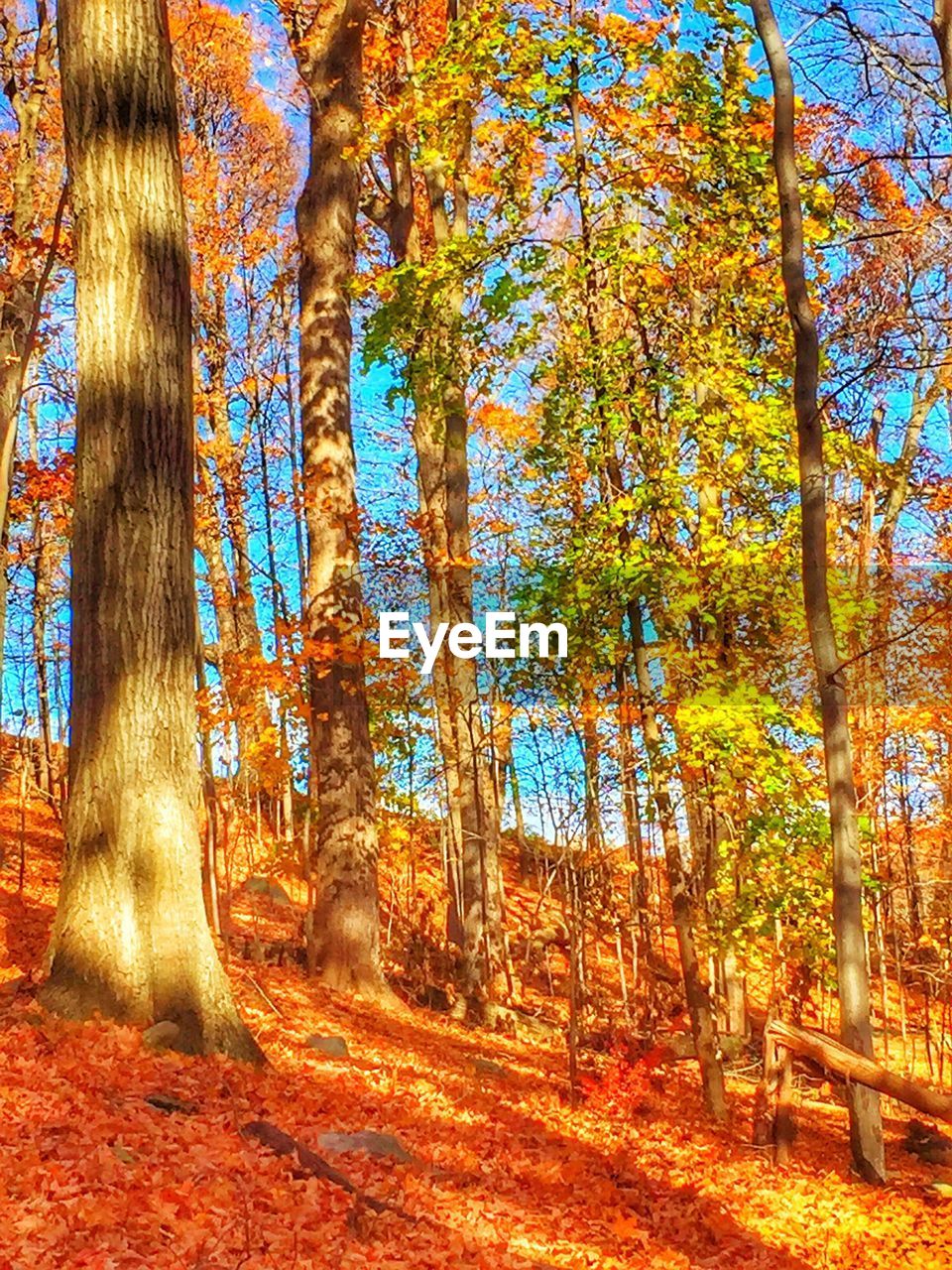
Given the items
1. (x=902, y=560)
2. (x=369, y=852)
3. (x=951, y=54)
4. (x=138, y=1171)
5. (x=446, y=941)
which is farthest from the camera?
(x=902, y=560)

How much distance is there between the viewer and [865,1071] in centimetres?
489

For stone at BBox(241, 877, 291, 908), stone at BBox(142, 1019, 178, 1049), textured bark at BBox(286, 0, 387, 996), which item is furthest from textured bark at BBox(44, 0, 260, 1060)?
stone at BBox(241, 877, 291, 908)

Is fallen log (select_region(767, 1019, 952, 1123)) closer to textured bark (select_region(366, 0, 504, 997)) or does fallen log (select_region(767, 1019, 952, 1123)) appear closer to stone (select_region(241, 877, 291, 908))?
textured bark (select_region(366, 0, 504, 997))

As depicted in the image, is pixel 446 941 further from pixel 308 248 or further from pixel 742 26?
pixel 742 26

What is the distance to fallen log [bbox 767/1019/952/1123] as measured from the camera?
430cm

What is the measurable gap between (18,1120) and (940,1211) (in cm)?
582

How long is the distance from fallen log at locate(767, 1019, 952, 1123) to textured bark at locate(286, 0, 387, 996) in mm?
5242

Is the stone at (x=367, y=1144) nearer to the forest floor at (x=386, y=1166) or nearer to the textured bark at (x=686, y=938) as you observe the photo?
the forest floor at (x=386, y=1166)

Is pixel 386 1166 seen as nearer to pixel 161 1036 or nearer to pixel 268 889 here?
pixel 161 1036

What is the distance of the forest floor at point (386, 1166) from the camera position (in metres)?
3.83

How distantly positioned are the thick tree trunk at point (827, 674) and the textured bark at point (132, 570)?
4254mm

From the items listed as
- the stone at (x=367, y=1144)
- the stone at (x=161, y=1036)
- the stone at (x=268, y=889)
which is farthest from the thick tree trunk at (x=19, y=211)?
the stone at (x=367, y=1144)

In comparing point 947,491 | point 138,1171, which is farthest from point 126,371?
point 947,491

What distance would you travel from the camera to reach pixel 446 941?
14.3 meters
